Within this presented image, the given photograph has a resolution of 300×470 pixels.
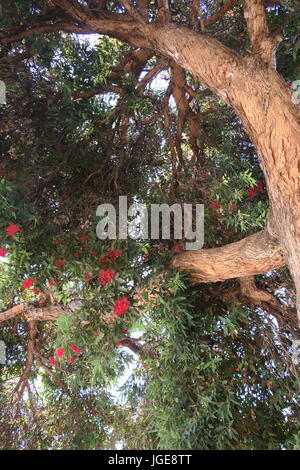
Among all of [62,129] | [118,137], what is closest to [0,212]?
[62,129]

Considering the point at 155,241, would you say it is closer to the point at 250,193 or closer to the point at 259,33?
the point at 250,193

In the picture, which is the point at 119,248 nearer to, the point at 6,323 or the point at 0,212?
the point at 0,212

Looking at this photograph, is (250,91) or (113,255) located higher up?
(250,91)

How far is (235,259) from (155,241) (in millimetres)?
992

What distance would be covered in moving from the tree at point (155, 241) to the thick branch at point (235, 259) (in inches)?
0.7

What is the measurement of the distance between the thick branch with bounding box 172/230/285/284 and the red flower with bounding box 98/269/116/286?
68 cm

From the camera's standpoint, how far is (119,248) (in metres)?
4.31

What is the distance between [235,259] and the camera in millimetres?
4145

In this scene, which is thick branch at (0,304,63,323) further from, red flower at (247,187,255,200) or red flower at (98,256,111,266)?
red flower at (247,187,255,200)

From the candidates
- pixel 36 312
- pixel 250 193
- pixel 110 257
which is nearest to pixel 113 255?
pixel 110 257

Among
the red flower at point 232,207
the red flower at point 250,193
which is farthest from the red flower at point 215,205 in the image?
the red flower at point 250,193

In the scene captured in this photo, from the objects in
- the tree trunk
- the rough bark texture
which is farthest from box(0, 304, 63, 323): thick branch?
the tree trunk

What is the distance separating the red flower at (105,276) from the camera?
13.6 ft

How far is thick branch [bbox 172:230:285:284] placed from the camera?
3924 mm
